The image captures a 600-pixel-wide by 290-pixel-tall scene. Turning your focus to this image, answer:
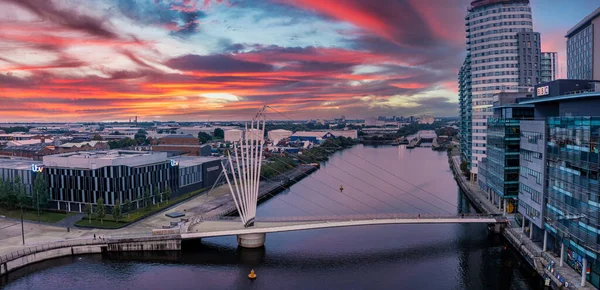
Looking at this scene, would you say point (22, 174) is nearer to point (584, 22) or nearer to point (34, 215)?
point (34, 215)

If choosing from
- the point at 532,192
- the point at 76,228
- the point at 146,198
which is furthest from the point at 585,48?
the point at 76,228

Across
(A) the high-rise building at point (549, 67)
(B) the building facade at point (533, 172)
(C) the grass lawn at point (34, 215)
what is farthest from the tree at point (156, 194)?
(A) the high-rise building at point (549, 67)

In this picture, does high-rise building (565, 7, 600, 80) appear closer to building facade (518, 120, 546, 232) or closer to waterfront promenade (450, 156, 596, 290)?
waterfront promenade (450, 156, 596, 290)

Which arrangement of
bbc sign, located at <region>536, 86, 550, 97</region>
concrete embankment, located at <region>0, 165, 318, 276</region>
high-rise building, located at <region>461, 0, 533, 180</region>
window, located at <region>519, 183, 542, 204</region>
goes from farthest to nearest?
1. high-rise building, located at <region>461, 0, 533, 180</region>
2. bbc sign, located at <region>536, 86, 550, 97</region>
3. concrete embankment, located at <region>0, 165, 318, 276</region>
4. window, located at <region>519, 183, 542, 204</region>

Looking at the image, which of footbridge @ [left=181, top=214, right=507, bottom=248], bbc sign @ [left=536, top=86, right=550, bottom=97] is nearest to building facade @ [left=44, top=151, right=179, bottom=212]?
footbridge @ [left=181, top=214, right=507, bottom=248]

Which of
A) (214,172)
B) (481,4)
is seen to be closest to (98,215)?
(214,172)

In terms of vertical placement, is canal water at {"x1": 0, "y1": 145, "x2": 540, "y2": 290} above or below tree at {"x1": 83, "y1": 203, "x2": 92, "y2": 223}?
below

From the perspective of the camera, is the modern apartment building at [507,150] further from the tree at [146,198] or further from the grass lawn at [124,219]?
the tree at [146,198]
